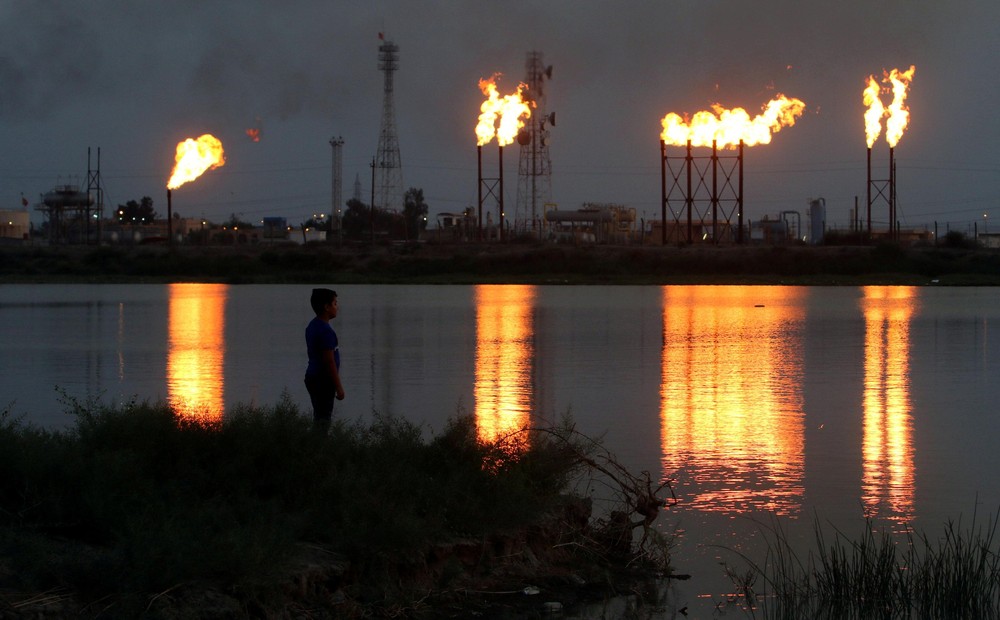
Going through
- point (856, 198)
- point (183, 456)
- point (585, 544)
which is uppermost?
point (856, 198)

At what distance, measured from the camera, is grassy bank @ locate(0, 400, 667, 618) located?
277 inches

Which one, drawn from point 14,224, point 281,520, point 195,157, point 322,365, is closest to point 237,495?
point 281,520

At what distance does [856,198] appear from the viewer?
100 m

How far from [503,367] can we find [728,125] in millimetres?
62715

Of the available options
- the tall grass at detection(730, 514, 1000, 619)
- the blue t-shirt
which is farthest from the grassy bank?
the tall grass at detection(730, 514, 1000, 619)

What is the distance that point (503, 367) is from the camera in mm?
21469

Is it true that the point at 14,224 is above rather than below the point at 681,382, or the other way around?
above

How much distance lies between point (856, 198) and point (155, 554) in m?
98.3

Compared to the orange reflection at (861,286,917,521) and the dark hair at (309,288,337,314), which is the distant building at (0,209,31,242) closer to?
the orange reflection at (861,286,917,521)

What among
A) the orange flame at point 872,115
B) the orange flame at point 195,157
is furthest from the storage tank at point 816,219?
the orange flame at point 195,157

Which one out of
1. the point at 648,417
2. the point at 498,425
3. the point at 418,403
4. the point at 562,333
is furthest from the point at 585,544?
the point at 562,333

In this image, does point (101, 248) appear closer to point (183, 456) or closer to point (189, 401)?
point (189, 401)

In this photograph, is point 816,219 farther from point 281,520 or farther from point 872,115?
point 281,520

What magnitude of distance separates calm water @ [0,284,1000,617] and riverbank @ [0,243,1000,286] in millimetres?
29261
